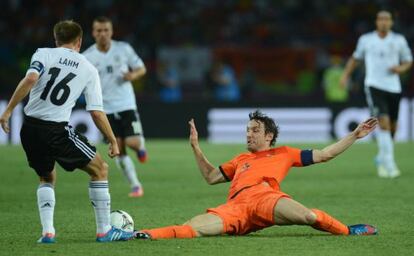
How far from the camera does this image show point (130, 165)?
12891mm

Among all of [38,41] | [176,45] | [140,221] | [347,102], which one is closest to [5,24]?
[38,41]

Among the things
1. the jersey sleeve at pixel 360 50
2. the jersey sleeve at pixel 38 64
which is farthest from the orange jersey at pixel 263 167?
the jersey sleeve at pixel 360 50

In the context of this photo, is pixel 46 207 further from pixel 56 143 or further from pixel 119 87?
pixel 119 87

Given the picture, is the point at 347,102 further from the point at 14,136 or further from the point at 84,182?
the point at 84,182

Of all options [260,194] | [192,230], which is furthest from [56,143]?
[260,194]

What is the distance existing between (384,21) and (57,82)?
8.06 metres

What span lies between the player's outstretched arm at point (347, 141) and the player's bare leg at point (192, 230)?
1.04 meters

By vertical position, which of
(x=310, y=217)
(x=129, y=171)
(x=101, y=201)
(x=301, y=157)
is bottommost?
(x=129, y=171)

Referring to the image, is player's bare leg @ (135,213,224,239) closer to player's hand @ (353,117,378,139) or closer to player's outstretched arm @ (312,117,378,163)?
player's outstretched arm @ (312,117,378,163)

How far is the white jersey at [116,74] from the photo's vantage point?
13.1 metres

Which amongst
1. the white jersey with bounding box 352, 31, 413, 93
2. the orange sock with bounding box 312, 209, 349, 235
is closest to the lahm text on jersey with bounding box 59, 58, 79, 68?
the orange sock with bounding box 312, 209, 349, 235

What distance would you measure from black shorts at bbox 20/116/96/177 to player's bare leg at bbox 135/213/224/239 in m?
0.82

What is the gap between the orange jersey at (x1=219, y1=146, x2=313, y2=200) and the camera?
8641mm

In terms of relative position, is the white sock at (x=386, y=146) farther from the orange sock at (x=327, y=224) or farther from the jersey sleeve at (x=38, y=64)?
the jersey sleeve at (x=38, y=64)
